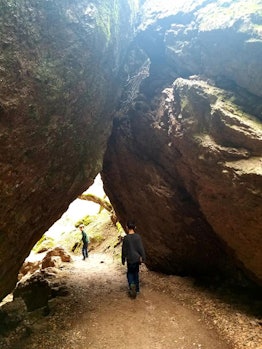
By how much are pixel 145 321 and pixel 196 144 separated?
19.2 ft

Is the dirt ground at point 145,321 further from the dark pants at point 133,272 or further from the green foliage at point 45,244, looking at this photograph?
the green foliage at point 45,244

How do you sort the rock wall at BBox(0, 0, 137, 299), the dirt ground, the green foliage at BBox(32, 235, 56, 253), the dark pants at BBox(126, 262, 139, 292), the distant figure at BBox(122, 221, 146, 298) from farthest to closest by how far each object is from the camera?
the green foliage at BBox(32, 235, 56, 253) < the dark pants at BBox(126, 262, 139, 292) < the distant figure at BBox(122, 221, 146, 298) < the dirt ground < the rock wall at BBox(0, 0, 137, 299)

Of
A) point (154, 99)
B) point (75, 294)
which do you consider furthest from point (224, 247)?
point (154, 99)

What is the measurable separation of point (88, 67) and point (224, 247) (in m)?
8.20

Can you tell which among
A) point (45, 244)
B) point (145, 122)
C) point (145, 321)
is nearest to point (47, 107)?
point (145, 122)

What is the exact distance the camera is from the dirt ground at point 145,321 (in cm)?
768

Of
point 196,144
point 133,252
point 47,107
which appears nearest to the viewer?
point 47,107

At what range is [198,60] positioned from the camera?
1142cm

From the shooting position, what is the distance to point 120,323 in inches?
338

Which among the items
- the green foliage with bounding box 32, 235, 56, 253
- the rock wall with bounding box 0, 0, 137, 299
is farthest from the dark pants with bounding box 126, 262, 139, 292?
the green foliage with bounding box 32, 235, 56, 253

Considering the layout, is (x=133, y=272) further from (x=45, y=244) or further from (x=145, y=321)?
(x=45, y=244)

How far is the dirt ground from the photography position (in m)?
7.68

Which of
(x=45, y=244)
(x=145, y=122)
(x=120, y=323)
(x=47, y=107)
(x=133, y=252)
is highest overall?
(x=47, y=107)

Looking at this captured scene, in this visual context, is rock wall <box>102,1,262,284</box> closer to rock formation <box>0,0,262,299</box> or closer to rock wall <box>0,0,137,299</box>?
rock formation <box>0,0,262,299</box>
